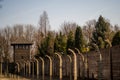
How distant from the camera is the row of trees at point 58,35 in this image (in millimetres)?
43375

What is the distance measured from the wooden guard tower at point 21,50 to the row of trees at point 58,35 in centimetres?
261

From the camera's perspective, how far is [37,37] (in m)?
69.3

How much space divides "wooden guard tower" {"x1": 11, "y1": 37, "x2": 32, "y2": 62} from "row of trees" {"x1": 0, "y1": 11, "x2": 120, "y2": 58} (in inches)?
103

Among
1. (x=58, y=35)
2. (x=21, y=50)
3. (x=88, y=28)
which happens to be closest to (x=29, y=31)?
(x=21, y=50)

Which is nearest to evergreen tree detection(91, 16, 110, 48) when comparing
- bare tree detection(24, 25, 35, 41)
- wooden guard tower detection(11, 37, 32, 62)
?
wooden guard tower detection(11, 37, 32, 62)

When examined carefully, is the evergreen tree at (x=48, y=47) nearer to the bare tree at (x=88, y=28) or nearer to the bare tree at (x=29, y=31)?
the bare tree at (x=88, y=28)

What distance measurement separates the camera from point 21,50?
60.6m

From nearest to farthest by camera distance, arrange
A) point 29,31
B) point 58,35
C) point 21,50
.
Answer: point 58,35, point 21,50, point 29,31

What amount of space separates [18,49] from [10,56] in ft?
36.4

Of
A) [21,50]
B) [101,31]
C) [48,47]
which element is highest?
[101,31]

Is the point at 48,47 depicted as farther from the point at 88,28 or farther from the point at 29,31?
the point at 29,31

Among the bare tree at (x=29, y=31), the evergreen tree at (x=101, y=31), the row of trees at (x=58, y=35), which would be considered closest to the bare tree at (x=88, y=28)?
the row of trees at (x=58, y=35)

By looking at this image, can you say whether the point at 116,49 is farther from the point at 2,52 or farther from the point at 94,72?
the point at 2,52

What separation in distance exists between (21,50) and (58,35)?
53.6 feet
